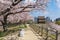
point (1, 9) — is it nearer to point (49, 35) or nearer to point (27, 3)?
point (27, 3)

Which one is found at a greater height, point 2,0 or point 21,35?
point 2,0

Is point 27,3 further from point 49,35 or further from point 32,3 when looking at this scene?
point 49,35

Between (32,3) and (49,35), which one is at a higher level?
(32,3)

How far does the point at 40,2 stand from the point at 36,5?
1.40 feet

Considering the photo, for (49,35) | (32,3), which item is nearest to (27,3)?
(32,3)

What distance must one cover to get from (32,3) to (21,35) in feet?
15.7

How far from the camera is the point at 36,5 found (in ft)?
43.3

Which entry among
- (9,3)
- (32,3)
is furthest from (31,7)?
(9,3)

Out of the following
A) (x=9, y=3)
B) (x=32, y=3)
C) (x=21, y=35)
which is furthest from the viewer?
(x=21, y=35)

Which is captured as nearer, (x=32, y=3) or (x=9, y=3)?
(x=9, y=3)

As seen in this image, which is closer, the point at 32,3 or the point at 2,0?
the point at 2,0

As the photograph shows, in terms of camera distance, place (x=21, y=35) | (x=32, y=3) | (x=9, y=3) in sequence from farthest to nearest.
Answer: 1. (x=21, y=35)
2. (x=32, y=3)
3. (x=9, y=3)

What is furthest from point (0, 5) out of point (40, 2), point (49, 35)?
point (49, 35)

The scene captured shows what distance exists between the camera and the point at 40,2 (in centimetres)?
1291
